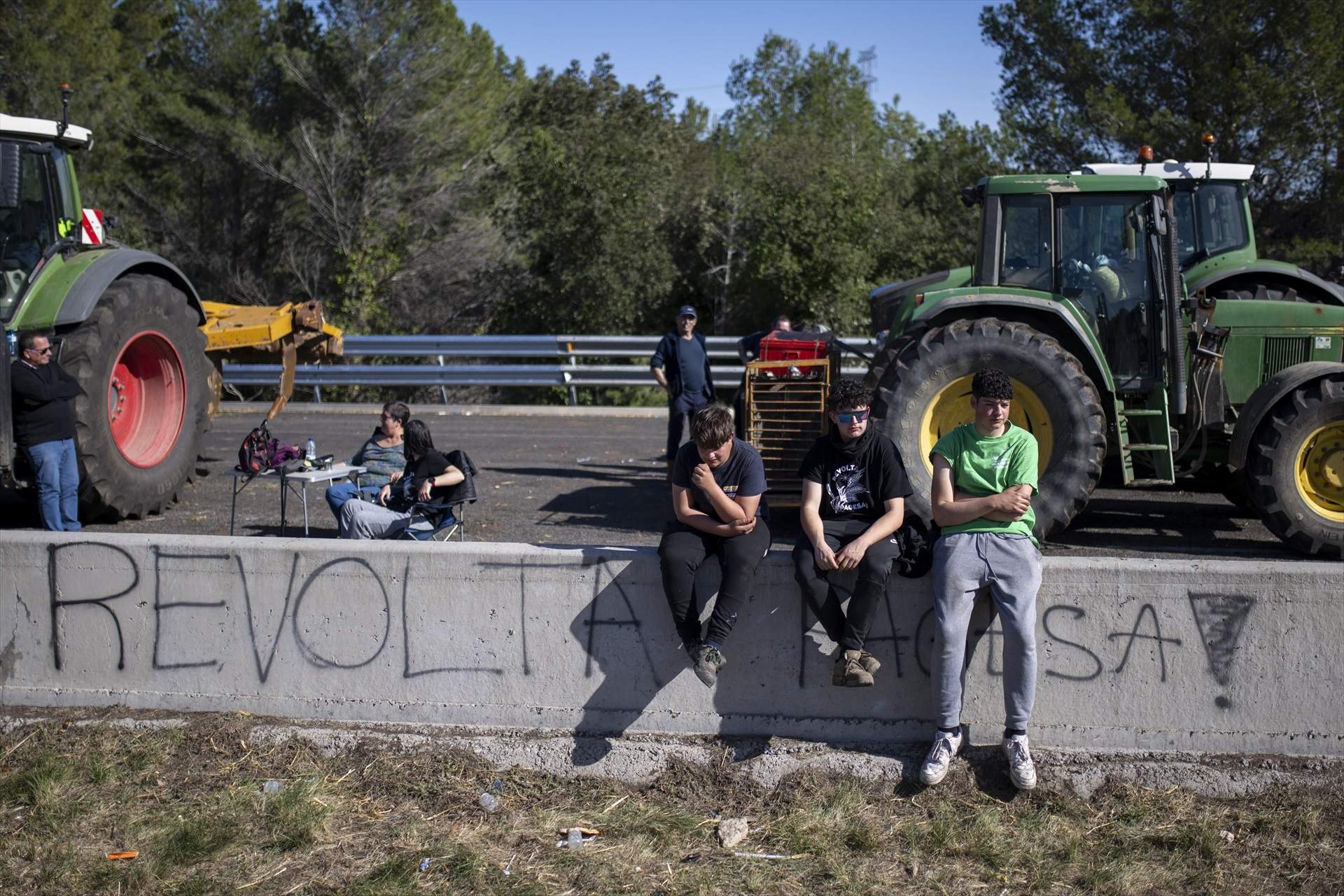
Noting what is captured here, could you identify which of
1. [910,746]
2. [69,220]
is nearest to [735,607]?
[910,746]

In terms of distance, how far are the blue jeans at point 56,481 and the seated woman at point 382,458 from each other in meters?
1.59

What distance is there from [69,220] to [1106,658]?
24.9 feet

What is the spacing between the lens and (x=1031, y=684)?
4.79 meters

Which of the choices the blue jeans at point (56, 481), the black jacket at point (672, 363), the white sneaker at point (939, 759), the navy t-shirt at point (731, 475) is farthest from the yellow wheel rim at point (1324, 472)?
the blue jeans at point (56, 481)

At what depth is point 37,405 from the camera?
7465mm

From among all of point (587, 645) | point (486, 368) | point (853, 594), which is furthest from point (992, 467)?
point (486, 368)

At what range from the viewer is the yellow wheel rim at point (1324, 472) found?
7.25 meters

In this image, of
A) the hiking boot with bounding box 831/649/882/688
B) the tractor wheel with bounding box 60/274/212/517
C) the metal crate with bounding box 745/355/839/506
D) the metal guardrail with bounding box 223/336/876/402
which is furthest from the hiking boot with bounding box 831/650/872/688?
the metal guardrail with bounding box 223/336/876/402

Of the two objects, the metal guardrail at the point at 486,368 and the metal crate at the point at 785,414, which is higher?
the metal guardrail at the point at 486,368

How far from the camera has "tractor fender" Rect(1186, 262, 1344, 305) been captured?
9477 millimetres

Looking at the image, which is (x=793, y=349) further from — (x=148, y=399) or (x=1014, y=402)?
(x=148, y=399)

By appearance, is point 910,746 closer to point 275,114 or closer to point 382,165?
point 382,165

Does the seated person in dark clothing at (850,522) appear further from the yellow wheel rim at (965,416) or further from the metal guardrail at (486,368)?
the metal guardrail at (486,368)

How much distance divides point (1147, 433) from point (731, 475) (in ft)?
13.2
